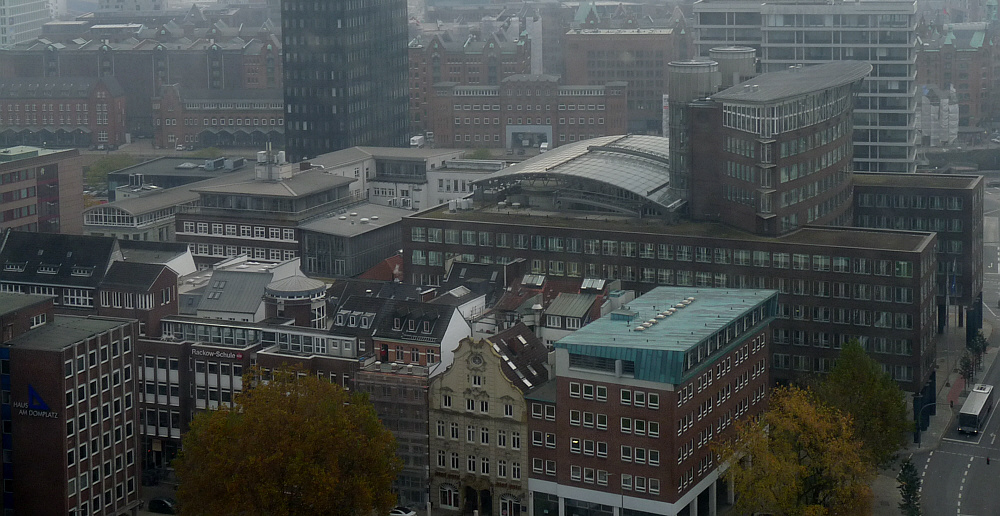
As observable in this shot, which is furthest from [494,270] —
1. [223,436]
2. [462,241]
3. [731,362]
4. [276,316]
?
[223,436]

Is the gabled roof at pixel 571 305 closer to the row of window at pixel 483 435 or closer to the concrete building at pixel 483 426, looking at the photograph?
the concrete building at pixel 483 426

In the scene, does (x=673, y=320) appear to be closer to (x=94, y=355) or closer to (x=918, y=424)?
(x=918, y=424)

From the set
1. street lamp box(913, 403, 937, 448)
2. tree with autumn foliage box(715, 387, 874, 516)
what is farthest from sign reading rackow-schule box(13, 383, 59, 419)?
street lamp box(913, 403, 937, 448)

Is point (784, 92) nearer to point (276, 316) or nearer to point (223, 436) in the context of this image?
point (276, 316)

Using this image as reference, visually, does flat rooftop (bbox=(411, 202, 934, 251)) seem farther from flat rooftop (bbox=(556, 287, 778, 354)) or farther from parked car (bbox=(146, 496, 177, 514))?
parked car (bbox=(146, 496, 177, 514))

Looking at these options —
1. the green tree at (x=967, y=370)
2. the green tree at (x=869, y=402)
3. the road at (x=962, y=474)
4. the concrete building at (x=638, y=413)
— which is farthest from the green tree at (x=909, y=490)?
the green tree at (x=967, y=370)
